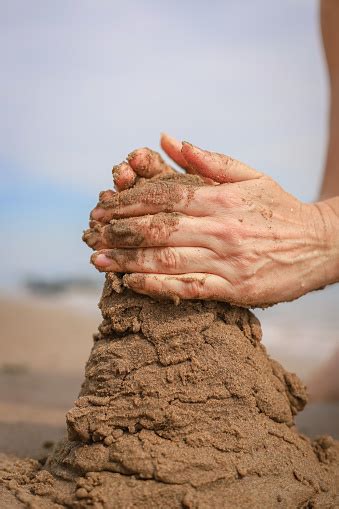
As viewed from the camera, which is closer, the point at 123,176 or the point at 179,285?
the point at 179,285

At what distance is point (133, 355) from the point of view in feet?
7.32

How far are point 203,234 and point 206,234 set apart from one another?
0.01 m

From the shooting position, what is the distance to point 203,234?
88.0 inches

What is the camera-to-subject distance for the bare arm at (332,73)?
3754 mm

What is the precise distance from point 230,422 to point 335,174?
199 cm

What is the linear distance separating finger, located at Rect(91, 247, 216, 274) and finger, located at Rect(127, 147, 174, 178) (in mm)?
389

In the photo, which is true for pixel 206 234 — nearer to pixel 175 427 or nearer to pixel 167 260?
pixel 167 260

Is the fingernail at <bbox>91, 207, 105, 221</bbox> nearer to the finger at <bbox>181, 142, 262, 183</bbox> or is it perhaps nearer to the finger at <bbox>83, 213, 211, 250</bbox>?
the finger at <bbox>83, 213, 211, 250</bbox>

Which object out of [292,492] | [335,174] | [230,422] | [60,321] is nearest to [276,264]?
[230,422]

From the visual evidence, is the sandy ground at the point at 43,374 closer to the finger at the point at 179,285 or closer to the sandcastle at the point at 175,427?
the sandcastle at the point at 175,427

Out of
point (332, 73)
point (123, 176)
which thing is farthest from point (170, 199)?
point (332, 73)

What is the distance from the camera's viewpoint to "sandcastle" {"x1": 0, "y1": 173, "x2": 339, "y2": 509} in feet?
6.68

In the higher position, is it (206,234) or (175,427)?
(206,234)

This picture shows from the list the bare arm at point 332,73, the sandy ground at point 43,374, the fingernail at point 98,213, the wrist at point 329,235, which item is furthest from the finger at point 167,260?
the bare arm at point 332,73
